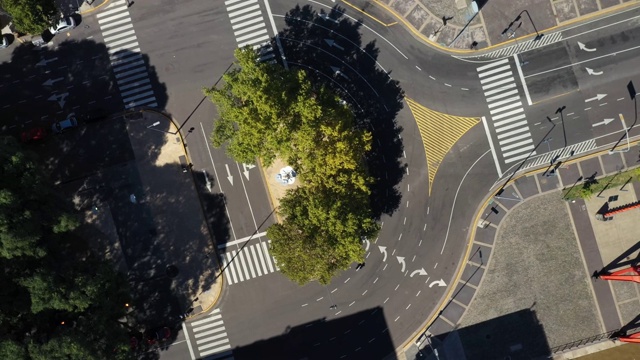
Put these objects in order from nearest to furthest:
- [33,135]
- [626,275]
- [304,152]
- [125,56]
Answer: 1. [304,152]
2. [33,135]
3. [626,275]
4. [125,56]

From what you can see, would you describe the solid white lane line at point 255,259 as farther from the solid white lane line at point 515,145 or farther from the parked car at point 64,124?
the solid white lane line at point 515,145

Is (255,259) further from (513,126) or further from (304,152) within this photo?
(513,126)

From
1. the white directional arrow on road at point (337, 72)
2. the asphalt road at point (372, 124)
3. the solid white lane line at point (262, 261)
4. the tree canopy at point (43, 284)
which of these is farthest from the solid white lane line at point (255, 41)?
the tree canopy at point (43, 284)

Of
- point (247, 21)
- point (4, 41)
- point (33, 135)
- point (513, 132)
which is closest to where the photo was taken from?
point (33, 135)

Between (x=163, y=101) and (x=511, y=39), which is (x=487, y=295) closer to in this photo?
(x=511, y=39)

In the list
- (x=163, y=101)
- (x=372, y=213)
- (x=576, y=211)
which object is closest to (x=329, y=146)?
(x=372, y=213)

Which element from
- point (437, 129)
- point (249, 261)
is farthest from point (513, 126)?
point (249, 261)
